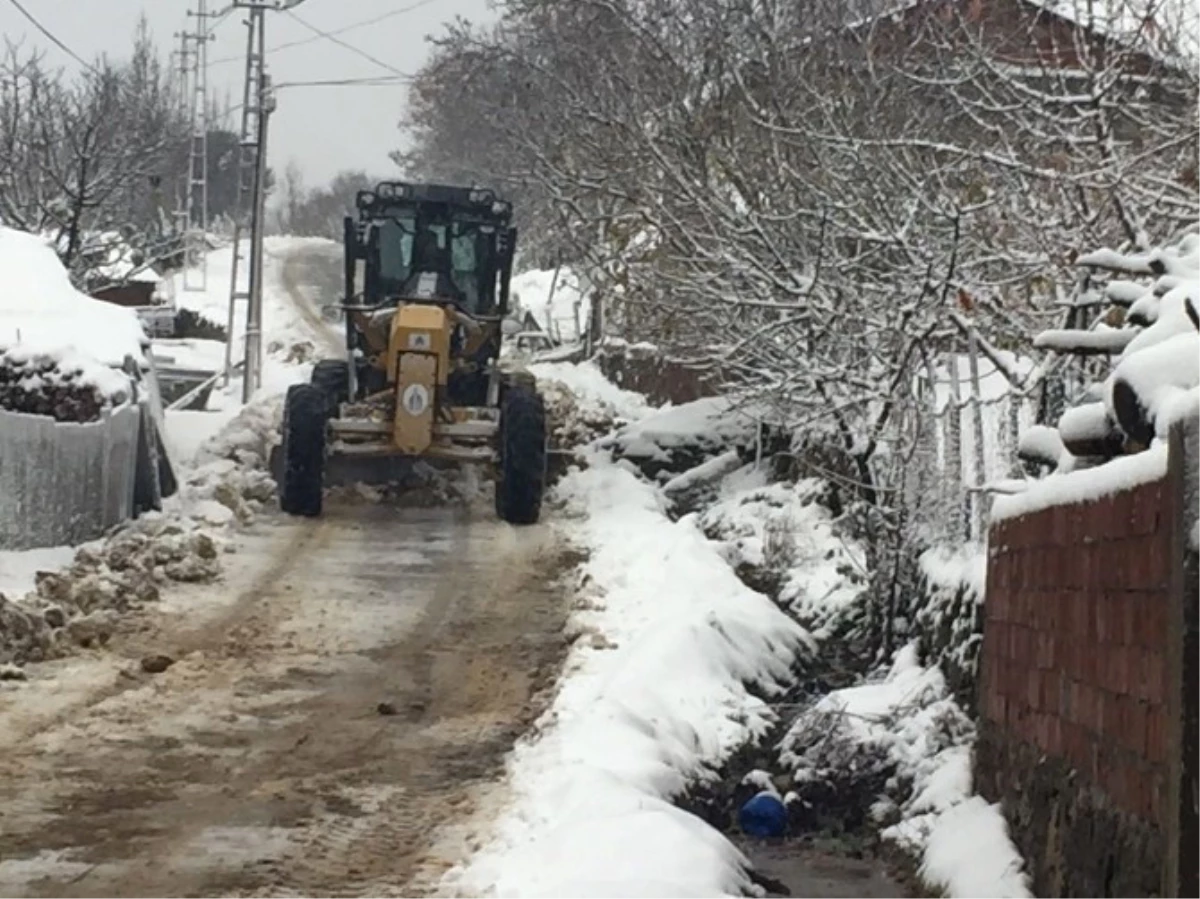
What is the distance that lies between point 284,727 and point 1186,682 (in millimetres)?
5766

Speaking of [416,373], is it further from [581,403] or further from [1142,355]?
[1142,355]

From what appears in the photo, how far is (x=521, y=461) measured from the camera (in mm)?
16375

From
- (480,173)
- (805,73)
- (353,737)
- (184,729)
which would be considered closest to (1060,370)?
(353,737)

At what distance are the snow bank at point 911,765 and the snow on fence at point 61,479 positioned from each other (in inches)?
243

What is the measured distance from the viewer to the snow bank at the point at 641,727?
22.1 feet

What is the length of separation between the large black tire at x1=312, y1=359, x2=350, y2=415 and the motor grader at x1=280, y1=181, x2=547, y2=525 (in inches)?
0.7

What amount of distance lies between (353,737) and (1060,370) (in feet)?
14.6

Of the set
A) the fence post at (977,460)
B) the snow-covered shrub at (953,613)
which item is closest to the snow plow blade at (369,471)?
the snow-covered shrub at (953,613)

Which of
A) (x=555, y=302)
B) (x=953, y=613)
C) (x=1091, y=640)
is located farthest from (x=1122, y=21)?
(x=555, y=302)

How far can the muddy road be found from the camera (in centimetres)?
713

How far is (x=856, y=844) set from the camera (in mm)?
8625

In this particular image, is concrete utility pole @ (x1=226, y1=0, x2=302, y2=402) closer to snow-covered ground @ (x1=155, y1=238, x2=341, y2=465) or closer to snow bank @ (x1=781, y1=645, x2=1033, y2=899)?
snow-covered ground @ (x1=155, y1=238, x2=341, y2=465)

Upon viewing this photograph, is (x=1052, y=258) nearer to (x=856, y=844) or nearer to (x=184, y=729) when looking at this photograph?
(x=856, y=844)

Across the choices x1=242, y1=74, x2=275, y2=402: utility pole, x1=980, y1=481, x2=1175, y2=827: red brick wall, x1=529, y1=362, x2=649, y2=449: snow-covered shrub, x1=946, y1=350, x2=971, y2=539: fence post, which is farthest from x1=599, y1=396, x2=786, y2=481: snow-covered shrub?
x1=980, y1=481, x2=1175, y2=827: red brick wall
